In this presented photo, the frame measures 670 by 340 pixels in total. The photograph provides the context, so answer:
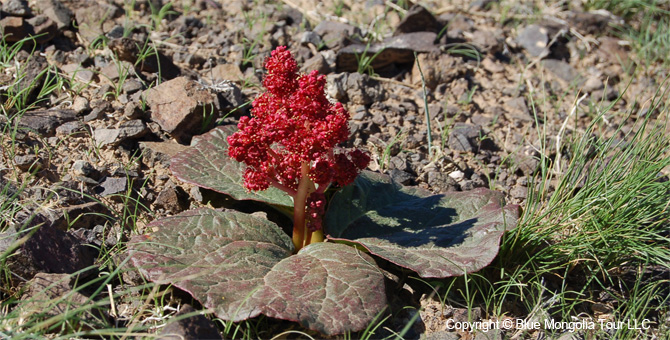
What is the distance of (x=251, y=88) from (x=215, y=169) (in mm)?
1294

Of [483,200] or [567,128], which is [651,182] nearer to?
[483,200]

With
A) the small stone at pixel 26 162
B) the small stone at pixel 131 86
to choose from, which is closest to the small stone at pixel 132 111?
the small stone at pixel 131 86

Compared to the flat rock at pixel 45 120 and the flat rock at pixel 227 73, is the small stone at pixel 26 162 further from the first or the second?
the flat rock at pixel 227 73

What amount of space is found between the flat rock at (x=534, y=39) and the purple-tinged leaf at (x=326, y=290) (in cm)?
338

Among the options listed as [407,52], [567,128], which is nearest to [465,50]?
[407,52]

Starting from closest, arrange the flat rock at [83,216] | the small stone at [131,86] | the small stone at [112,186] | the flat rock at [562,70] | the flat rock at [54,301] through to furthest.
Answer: the flat rock at [54,301] < the flat rock at [83,216] < the small stone at [112,186] < the small stone at [131,86] < the flat rock at [562,70]

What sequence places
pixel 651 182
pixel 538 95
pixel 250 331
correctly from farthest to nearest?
pixel 538 95 < pixel 651 182 < pixel 250 331

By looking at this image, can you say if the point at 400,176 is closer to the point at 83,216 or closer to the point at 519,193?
the point at 519,193

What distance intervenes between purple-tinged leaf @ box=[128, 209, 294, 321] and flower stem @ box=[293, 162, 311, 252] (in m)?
0.06

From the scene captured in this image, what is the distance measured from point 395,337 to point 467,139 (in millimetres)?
1978

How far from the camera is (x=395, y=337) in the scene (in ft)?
10.3

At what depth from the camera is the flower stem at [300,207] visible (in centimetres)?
325

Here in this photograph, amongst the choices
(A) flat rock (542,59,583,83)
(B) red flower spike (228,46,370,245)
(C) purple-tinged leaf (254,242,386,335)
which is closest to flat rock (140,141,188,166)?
(B) red flower spike (228,46,370,245)

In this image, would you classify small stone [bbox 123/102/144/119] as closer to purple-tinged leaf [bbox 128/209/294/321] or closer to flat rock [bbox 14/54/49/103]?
flat rock [bbox 14/54/49/103]
